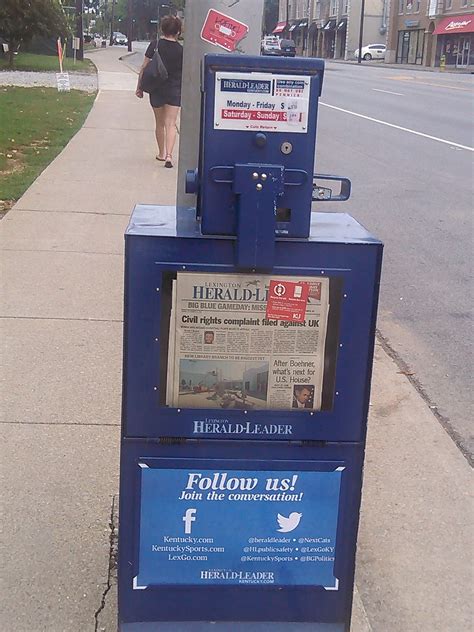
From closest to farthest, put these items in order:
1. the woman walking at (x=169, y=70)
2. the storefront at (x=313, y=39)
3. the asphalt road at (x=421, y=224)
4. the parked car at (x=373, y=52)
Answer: the asphalt road at (x=421, y=224)
the woman walking at (x=169, y=70)
the parked car at (x=373, y=52)
the storefront at (x=313, y=39)

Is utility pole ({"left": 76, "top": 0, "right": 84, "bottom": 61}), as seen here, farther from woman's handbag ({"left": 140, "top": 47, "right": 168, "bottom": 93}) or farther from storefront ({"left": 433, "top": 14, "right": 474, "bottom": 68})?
woman's handbag ({"left": 140, "top": 47, "right": 168, "bottom": 93})

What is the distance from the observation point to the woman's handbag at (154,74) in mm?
10242

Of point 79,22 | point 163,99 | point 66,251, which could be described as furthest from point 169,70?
point 79,22

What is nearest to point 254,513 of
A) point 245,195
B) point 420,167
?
point 245,195

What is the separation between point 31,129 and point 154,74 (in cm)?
502

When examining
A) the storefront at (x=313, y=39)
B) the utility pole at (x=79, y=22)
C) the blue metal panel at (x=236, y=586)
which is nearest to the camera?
the blue metal panel at (x=236, y=586)

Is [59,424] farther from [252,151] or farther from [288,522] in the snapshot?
[252,151]

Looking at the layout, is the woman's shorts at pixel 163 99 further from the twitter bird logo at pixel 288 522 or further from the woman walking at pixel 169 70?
the twitter bird logo at pixel 288 522

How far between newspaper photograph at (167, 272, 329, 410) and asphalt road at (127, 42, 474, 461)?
6.48 ft

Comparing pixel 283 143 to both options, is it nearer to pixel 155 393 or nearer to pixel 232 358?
pixel 232 358

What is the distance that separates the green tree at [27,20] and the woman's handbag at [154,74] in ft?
73.6

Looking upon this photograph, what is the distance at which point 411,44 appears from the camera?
220 feet

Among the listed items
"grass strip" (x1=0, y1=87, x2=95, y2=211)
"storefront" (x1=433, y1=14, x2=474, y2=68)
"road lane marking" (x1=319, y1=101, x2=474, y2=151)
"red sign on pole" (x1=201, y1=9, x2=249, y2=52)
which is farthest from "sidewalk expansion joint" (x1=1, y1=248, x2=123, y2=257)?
"storefront" (x1=433, y1=14, x2=474, y2=68)

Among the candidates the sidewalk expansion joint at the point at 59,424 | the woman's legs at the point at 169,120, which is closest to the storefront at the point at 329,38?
the woman's legs at the point at 169,120
